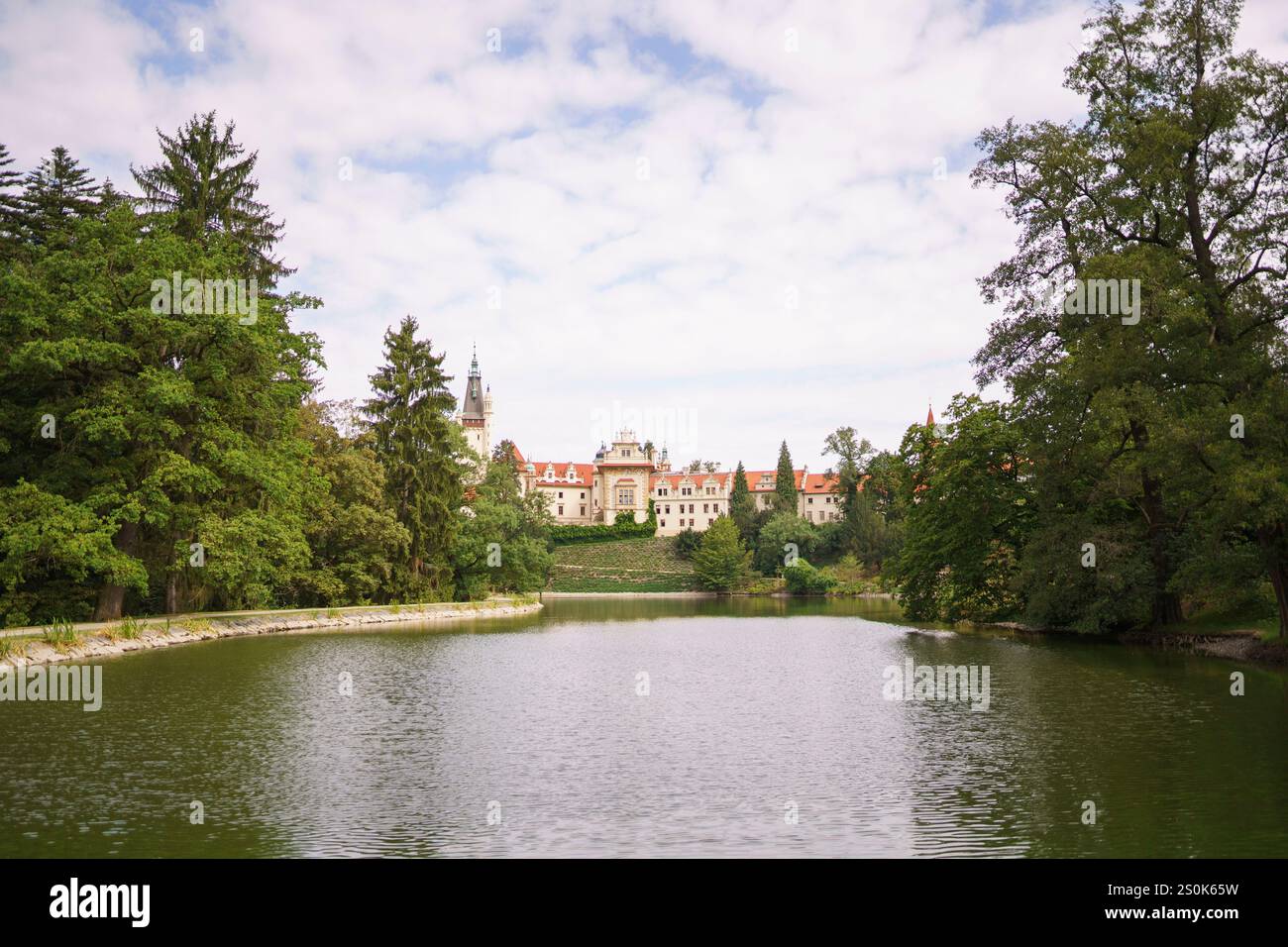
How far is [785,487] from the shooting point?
93125 mm

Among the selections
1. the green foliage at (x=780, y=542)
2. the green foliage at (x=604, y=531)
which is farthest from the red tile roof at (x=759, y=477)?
the green foliage at (x=780, y=542)

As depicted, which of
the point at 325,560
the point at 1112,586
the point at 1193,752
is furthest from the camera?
the point at 325,560

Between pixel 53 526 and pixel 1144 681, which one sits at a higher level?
pixel 53 526

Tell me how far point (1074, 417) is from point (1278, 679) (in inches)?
326

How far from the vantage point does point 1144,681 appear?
18.3 meters

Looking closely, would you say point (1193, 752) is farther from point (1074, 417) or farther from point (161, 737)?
point (1074, 417)

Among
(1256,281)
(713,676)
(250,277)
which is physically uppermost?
(250,277)

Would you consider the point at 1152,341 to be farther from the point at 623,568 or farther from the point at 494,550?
the point at 623,568

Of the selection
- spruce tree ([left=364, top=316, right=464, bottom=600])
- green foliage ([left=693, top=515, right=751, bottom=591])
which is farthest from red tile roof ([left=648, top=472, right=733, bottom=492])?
spruce tree ([left=364, top=316, right=464, bottom=600])

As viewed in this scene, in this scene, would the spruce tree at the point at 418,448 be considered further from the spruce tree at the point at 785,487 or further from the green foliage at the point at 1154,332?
the spruce tree at the point at 785,487

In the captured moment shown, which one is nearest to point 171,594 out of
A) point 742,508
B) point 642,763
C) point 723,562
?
point 642,763

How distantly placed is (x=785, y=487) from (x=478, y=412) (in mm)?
43398

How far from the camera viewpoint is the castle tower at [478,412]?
118 metres

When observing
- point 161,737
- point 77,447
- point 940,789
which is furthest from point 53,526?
point 940,789
